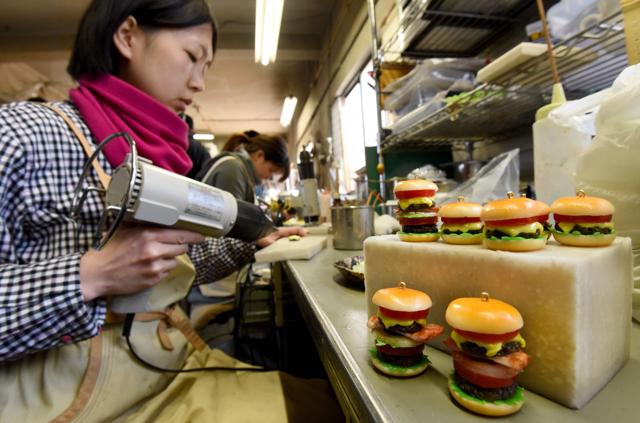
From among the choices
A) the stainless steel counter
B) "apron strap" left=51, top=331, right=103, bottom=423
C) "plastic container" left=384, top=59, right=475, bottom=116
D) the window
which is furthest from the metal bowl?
the window

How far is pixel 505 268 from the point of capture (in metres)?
0.30

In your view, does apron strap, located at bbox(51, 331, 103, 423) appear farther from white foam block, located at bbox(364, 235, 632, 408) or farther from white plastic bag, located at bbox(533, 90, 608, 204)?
white plastic bag, located at bbox(533, 90, 608, 204)

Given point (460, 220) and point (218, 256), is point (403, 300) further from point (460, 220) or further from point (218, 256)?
point (218, 256)

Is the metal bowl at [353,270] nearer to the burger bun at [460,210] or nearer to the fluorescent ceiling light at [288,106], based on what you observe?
the burger bun at [460,210]

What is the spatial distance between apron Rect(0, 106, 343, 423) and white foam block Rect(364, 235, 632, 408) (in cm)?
46

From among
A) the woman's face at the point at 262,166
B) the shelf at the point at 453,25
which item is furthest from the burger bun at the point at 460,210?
the woman's face at the point at 262,166

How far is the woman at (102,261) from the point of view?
1.68 ft

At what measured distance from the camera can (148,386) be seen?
2.09 ft

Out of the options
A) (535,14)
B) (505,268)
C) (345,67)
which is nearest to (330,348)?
(505,268)

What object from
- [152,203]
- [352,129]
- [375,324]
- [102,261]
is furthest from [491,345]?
[352,129]

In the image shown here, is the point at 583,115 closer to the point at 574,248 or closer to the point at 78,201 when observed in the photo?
the point at 574,248

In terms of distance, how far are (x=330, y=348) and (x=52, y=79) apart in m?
5.62

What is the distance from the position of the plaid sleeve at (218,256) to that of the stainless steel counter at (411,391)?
712mm

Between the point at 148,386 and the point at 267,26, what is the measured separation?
2.51 m
